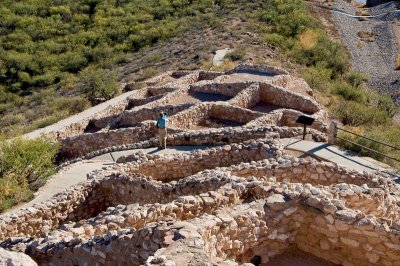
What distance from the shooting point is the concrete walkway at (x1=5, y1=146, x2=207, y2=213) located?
1253 centimetres

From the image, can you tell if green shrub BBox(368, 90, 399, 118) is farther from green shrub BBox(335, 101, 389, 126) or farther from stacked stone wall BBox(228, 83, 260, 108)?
stacked stone wall BBox(228, 83, 260, 108)

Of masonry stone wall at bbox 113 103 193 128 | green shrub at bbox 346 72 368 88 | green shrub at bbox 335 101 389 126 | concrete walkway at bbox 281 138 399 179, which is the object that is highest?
concrete walkway at bbox 281 138 399 179

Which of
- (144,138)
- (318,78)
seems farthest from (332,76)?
(144,138)

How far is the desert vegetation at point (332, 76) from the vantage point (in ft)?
60.4

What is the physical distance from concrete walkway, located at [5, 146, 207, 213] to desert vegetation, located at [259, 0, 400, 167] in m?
5.35

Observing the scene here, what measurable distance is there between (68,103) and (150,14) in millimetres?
21973

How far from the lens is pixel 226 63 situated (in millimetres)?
27547

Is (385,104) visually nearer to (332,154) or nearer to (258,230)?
Result: (332,154)

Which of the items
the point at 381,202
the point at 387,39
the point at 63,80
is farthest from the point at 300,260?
the point at 387,39

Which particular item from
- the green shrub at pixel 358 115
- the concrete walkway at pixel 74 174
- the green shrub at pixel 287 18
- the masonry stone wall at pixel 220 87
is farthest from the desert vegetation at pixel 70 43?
the green shrub at pixel 358 115

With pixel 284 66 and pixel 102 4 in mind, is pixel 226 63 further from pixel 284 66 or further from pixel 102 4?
pixel 102 4

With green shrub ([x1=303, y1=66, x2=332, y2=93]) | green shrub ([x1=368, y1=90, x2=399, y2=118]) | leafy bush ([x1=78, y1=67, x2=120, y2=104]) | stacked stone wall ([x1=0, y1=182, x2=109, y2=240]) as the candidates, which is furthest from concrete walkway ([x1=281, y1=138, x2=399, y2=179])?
leafy bush ([x1=78, y1=67, x2=120, y2=104])

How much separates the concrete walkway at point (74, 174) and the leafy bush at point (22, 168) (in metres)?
0.25

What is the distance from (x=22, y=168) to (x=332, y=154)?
8.23 m
